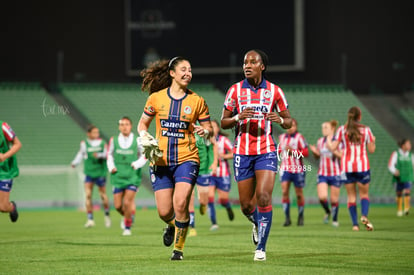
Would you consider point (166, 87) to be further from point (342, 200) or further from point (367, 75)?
point (367, 75)

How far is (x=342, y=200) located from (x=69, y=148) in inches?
427

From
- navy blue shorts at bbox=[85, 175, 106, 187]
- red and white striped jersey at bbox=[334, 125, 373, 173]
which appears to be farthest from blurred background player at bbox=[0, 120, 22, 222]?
red and white striped jersey at bbox=[334, 125, 373, 173]

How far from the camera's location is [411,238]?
41.4 feet

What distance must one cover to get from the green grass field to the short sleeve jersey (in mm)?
1242

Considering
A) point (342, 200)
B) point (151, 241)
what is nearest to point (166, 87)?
point (151, 241)

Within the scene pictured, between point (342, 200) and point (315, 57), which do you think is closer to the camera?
point (342, 200)

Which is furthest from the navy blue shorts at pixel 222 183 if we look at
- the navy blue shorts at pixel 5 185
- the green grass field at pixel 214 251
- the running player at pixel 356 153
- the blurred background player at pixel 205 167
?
the navy blue shorts at pixel 5 185

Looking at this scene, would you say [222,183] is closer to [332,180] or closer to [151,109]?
[332,180]

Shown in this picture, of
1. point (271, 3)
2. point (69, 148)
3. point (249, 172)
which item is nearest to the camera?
point (249, 172)

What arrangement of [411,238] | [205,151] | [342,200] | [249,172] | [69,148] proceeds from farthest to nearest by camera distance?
[69,148], [342,200], [205,151], [411,238], [249,172]

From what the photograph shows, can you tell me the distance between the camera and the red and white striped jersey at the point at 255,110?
9297 millimetres

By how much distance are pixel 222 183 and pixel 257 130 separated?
827 centimetres

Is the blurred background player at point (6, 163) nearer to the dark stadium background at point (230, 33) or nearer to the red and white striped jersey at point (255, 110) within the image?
the red and white striped jersey at point (255, 110)

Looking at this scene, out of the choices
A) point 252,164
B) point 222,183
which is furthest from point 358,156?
point 252,164
